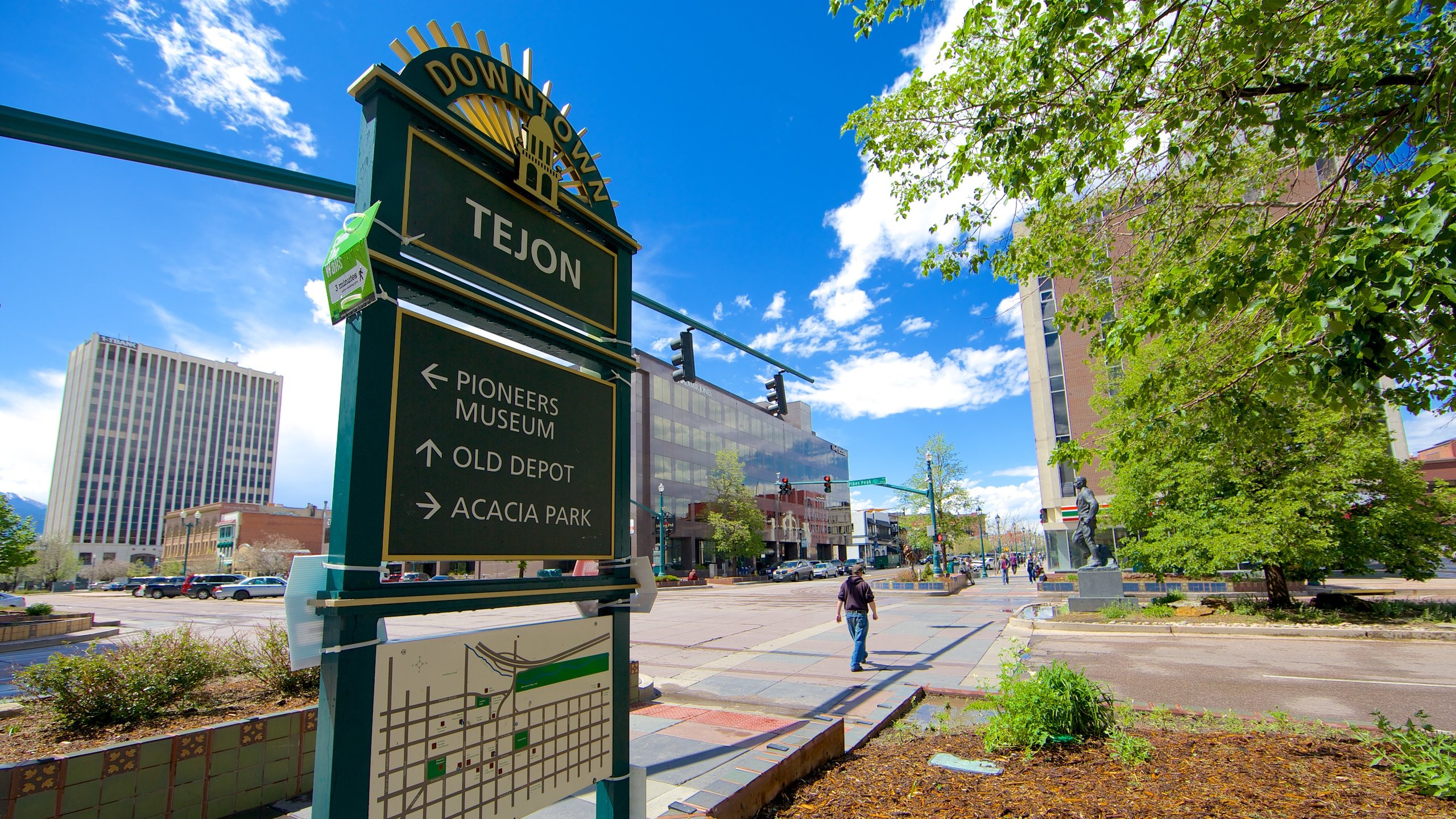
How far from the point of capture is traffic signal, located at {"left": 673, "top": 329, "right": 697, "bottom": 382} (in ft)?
34.6

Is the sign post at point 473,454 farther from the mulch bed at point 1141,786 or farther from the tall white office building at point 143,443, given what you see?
the tall white office building at point 143,443

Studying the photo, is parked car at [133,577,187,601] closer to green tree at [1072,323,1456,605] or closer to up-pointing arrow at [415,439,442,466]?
green tree at [1072,323,1456,605]

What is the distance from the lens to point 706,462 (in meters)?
63.8

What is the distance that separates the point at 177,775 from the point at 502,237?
4463mm

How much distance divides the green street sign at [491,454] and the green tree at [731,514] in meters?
51.5

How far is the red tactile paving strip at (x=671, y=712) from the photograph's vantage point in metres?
7.68

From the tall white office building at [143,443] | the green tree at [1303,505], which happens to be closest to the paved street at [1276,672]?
the green tree at [1303,505]

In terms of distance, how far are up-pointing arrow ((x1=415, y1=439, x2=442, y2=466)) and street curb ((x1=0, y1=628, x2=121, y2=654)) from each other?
18.3m

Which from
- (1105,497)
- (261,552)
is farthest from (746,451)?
(261,552)

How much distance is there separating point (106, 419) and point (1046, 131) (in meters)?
178

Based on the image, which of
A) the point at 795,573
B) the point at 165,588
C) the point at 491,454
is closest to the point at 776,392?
the point at 491,454

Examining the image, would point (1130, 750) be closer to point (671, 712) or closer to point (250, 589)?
point (671, 712)

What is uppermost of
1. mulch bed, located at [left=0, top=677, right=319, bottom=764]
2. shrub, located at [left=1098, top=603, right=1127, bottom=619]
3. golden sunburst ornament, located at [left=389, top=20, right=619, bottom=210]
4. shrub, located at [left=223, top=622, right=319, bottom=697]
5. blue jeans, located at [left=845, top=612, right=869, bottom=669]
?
golden sunburst ornament, located at [left=389, top=20, right=619, bottom=210]

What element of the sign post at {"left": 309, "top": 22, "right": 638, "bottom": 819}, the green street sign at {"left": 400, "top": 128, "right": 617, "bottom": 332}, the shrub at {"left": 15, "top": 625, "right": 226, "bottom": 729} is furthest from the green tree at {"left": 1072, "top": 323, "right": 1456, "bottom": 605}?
the shrub at {"left": 15, "top": 625, "right": 226, "bottom": 729}
